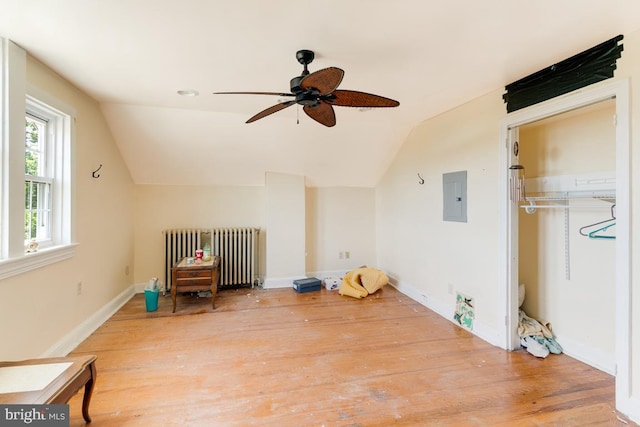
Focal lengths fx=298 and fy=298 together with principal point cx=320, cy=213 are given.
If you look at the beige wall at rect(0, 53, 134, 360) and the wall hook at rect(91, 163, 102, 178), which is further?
the wall hook at rect(91, 163, 102, 178)

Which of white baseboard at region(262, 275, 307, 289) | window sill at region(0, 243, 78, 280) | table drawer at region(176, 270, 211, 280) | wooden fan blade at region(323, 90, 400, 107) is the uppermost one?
wooden fan blade at region(323, 90, 400, 107)

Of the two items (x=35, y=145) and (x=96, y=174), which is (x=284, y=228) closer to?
(x=96, y=174)

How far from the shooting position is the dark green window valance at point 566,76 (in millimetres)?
1924

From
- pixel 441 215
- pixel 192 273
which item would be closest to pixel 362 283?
pixel 441 215

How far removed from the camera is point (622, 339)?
186cm

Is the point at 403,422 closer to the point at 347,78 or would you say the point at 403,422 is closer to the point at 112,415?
the point at 112,415

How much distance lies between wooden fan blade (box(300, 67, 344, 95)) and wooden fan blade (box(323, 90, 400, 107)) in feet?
0.61

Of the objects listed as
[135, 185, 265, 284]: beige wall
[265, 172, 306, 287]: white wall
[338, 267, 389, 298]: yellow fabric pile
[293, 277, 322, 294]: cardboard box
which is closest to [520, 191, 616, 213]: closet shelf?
[338, 267, 389, 298]: yellow fabric pile

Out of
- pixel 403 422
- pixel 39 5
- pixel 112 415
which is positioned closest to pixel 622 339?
pixel 403 422

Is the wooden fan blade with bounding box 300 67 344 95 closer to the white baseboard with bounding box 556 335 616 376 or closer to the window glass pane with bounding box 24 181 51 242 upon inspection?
the window glass pane with bounding box 24 181 51 242

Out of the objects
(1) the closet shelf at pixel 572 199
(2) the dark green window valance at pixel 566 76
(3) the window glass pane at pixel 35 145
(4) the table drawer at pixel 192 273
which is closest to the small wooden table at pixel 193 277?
(4) the table drawer at pixel 192 273

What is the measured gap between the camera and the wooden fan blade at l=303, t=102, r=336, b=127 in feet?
6.78

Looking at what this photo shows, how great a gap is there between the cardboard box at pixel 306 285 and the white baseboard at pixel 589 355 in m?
2.84

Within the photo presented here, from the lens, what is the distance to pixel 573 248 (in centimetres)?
261
